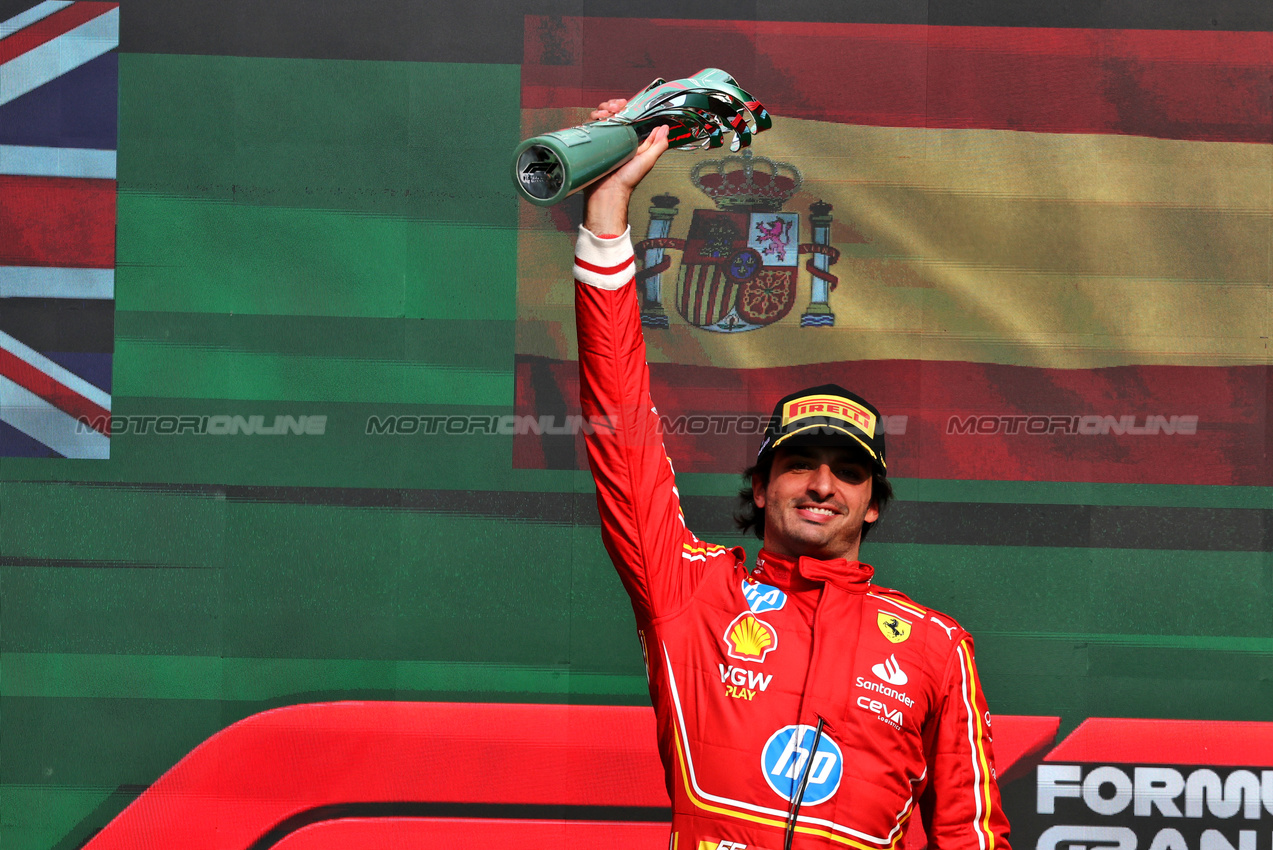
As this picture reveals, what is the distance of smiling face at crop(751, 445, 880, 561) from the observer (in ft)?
5.01

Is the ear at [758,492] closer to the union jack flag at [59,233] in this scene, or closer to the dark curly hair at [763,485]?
the dark curly hair at [763,485]

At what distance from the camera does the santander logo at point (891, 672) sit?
149 cm

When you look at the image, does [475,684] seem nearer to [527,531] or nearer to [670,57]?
[527,531]

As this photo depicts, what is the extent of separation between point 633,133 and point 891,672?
2.97ft

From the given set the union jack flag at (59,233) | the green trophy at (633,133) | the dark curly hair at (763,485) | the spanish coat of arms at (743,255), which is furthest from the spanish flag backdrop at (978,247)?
the union jack flag at (59,233)

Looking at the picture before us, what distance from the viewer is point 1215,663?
224 cm

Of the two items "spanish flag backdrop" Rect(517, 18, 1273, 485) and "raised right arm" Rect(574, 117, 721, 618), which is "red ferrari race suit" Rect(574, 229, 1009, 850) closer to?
"raised right arm" Rect(574, 117, 721, 618)

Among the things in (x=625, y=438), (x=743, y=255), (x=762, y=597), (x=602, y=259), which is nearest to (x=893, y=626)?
(x=762, y=597)

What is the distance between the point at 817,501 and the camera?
5.07 ft

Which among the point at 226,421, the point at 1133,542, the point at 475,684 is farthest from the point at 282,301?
the point at 1133,542

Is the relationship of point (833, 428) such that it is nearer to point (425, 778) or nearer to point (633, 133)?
point (633, 133)

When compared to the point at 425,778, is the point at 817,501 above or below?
above

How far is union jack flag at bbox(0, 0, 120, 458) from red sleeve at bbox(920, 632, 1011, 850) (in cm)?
192

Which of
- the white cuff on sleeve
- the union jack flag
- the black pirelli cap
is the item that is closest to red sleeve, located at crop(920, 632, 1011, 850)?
the black pirelli cap
